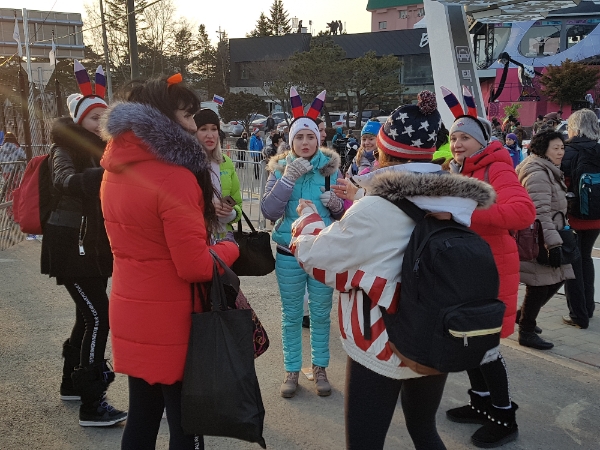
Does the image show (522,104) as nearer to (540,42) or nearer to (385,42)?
(540,42)

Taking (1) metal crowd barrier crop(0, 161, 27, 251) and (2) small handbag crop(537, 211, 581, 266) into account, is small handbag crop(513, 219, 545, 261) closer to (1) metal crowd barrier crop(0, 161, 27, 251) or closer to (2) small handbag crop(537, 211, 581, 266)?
(2) small handbag crop(537, 211, 581, 266)

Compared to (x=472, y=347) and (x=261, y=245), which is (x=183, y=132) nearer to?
(x=261, y=245)

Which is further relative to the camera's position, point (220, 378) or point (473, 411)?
point (473, 411)

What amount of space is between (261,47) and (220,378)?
59.2m

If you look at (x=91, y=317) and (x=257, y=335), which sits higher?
(x=257, y=335)

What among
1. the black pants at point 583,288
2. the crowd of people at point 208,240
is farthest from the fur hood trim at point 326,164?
the black pants at point 583,288

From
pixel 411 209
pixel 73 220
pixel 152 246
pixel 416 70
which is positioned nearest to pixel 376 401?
pixel 411 209

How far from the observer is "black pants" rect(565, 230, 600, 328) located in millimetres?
5074

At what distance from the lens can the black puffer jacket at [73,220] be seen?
3.21 m

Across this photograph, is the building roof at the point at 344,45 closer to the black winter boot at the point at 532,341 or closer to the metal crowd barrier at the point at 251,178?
the metal crowd barrier at the point at 251,178

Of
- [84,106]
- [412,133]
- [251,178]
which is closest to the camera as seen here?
[412,133]

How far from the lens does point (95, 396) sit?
3.37 metres

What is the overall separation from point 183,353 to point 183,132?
2.94 feet

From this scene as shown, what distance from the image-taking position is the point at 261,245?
2.77m
